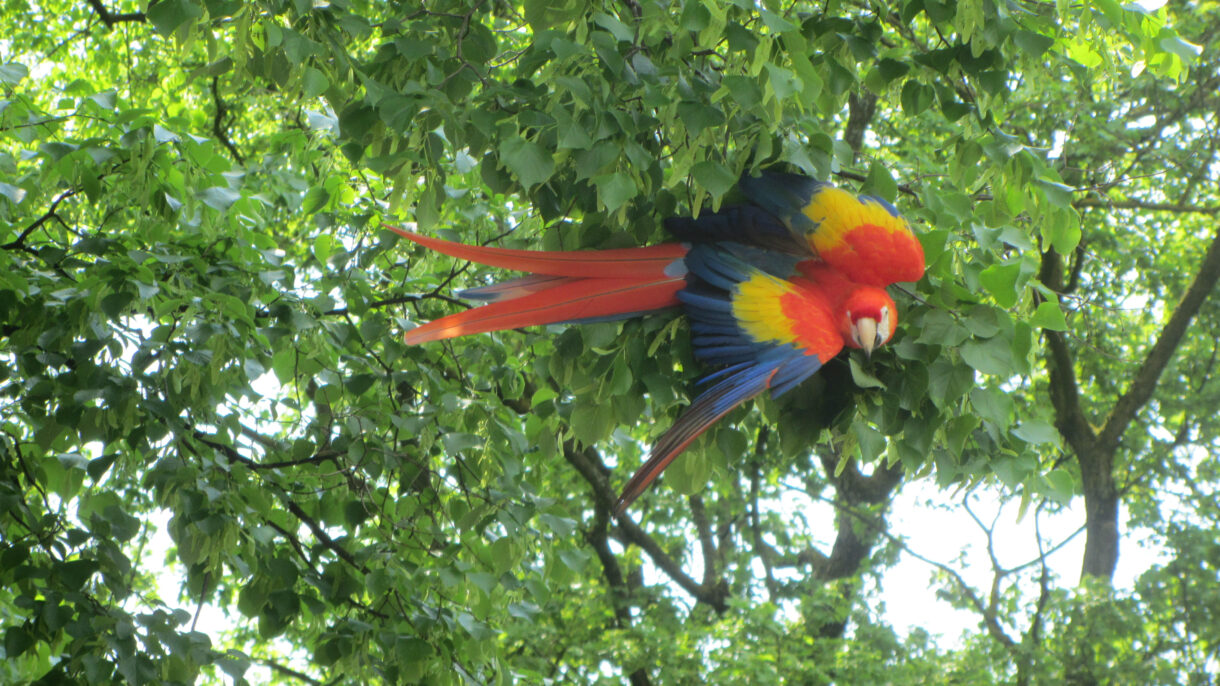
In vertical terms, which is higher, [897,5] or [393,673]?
[897,5]

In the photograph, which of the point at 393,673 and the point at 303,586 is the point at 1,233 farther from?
the point at 393,673

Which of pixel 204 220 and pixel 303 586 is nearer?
pixel 204 220

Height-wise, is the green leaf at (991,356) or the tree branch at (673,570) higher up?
the tree branch at (673,570)

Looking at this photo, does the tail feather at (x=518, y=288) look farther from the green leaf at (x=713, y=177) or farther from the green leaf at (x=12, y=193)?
the green leaf at (x=12, y=193)

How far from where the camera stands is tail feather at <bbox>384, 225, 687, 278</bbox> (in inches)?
82.7

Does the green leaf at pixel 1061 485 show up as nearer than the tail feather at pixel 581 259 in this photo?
No

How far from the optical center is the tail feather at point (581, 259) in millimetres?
2102

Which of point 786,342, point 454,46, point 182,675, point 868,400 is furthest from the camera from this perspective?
point 182,675

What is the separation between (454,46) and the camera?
2.38 m

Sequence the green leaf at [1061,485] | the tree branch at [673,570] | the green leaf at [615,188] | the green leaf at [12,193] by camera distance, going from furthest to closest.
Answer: the tree branch at [673,570] < the green leaf at [12,193] < the green leaf at [1061,485] < the green leaf at [615,188]

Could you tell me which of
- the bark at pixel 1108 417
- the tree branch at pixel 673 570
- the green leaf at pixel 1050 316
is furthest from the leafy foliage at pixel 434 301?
the tree branch at pixel 673 570

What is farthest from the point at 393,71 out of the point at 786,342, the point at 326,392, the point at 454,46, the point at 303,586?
the point at 303,586

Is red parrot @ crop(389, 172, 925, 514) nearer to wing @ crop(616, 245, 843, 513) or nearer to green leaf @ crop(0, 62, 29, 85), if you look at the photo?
wing @ crop(616, 245, 843, 513)

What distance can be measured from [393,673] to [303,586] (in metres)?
0.52
